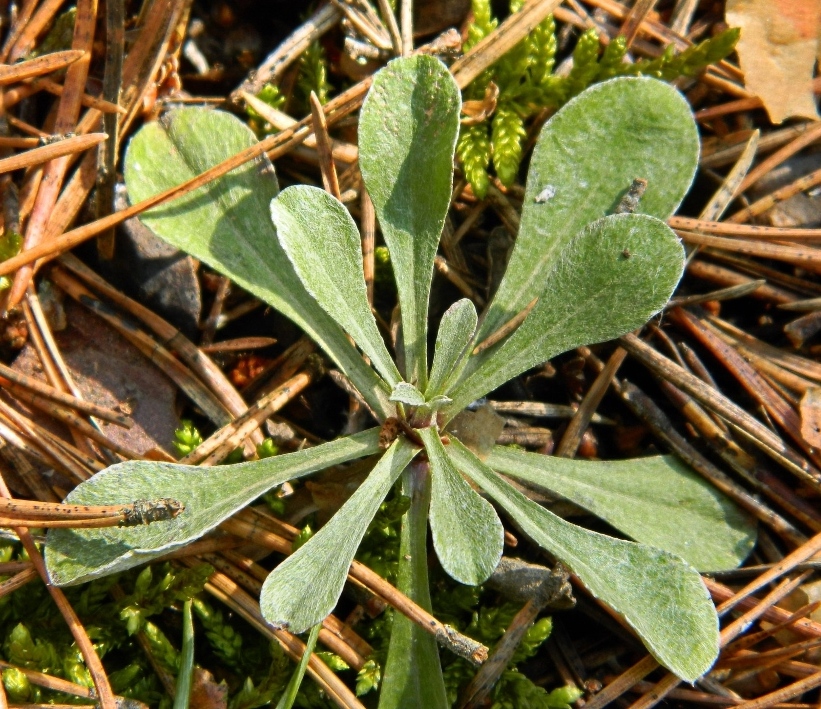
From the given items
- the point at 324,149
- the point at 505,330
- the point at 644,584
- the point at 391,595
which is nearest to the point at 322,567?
the point at 391,595

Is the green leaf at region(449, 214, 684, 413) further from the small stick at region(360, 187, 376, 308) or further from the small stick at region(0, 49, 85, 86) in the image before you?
the small stick at region(0, 49, 85, 86)

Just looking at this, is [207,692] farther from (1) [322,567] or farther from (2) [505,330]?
(2) [505,330]

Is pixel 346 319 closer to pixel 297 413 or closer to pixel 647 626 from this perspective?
pixel 297 413

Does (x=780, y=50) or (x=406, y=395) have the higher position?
(x=780, y=50)

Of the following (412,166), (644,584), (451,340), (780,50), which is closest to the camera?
(644,584)

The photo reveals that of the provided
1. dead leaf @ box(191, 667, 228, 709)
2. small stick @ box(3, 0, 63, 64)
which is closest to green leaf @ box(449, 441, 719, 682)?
dead leaf @ box(191, 667, 228, 709)

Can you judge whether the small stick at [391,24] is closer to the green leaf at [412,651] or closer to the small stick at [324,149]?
the small stick at [324,149]

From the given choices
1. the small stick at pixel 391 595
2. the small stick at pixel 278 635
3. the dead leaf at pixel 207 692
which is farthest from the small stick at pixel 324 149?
the dead leaf at pixel 207 692
